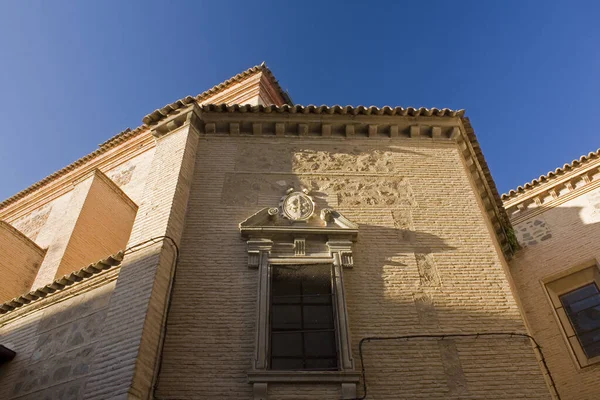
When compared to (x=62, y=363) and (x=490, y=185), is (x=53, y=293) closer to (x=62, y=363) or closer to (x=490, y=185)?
(x=62, y=363)

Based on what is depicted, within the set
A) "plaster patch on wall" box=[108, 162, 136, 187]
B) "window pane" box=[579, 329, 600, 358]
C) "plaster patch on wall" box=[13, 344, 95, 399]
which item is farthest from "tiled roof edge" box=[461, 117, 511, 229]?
"plaster patch on wall" box=[108, 162, 136, 187]

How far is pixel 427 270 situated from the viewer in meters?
6.30

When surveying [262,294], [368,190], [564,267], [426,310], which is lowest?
[426,310]

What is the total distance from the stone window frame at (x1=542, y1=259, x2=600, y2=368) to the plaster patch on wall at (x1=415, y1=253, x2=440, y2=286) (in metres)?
4.32

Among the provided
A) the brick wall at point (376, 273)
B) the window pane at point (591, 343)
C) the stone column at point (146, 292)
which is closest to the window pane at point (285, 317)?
the brick wall at point (376, 273)

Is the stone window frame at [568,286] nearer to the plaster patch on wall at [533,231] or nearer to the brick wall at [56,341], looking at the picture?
the plaster patch on wall at [533,231]

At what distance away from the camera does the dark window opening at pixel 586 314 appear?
898 centimetres

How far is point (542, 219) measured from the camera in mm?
10836

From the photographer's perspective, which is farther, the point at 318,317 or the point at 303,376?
the point at 318,317

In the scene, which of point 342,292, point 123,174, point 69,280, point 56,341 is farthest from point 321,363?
point 123,174

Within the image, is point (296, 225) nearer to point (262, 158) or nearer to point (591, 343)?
point (262, 158)

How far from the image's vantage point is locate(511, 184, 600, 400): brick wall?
8.85 meters

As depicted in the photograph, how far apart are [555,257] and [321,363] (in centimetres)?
671

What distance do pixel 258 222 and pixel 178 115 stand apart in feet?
8.63
